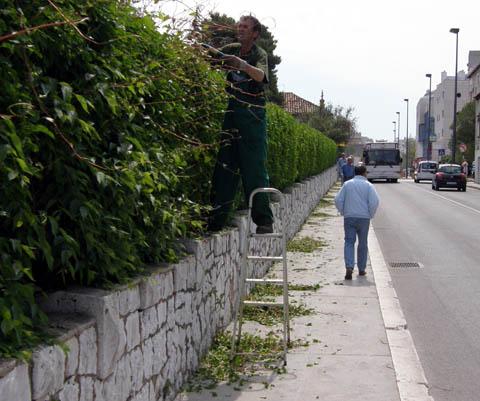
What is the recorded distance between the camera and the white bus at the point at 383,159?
5516 cm

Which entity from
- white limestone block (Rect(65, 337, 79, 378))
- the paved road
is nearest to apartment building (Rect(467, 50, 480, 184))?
the paved road

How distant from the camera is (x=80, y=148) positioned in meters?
3.62

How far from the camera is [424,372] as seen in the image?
638cm

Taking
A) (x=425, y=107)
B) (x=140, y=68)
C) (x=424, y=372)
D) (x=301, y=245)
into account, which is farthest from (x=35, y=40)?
(x=425, y=107)

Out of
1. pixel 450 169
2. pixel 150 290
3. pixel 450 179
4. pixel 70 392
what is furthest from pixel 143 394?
pixel 450 169

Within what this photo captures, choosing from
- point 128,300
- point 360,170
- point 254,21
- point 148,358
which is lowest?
point 148,358

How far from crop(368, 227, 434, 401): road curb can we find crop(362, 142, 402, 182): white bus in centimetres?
4484

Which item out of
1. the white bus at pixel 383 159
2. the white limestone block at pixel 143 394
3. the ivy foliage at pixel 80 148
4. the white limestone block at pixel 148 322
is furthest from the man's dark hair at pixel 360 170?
the white bus at pixel 383 159

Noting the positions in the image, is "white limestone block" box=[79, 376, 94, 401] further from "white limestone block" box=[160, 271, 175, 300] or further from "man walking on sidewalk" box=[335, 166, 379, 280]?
"man walking on sidewalk" box=[335, 166, 379, 280]

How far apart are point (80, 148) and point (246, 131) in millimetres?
3333

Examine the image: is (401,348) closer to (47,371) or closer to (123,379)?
(123,379)

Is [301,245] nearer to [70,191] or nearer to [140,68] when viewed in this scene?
[140,68]

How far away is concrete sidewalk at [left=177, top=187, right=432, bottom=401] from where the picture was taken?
553 cm

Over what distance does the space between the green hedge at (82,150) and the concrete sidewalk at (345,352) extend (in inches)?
54.6
